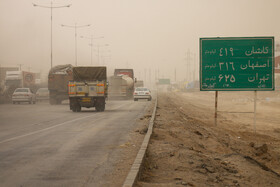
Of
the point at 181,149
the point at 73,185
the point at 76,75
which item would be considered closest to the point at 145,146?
the point at 181,149

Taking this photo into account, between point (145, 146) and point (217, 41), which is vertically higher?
point (217, 41)

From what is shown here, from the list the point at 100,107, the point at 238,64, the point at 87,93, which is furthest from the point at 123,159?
the point at 100,107

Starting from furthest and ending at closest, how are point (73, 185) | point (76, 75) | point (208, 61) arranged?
point (76, 75) → point (208, 61) → point (73, 185)

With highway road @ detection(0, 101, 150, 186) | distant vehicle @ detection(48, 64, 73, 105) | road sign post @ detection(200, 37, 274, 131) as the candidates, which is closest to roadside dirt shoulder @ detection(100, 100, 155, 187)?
highway road @ detection(0, 101, 150, 186)

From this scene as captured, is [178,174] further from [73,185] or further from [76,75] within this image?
[76,75]

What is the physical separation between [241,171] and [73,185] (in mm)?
3427

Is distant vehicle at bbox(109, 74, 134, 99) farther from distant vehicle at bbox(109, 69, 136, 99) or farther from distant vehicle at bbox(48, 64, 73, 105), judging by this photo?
distant vehicle at bbox(48, 64, 73, 105)

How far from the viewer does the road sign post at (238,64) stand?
1819 cm

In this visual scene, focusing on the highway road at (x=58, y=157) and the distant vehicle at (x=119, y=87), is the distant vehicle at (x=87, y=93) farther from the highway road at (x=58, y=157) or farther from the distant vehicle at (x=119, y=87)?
the distant vehicle at (x=119, y=87)

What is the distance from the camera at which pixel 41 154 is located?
10031 millimetres

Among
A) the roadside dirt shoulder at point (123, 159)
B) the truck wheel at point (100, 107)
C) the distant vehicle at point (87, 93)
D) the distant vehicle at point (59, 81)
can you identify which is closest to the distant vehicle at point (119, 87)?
the distant vehicle at point (59, 81)

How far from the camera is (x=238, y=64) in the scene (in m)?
18.3

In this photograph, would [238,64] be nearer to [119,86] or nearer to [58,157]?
[58,157]

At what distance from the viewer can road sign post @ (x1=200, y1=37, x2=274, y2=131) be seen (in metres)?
18.2
